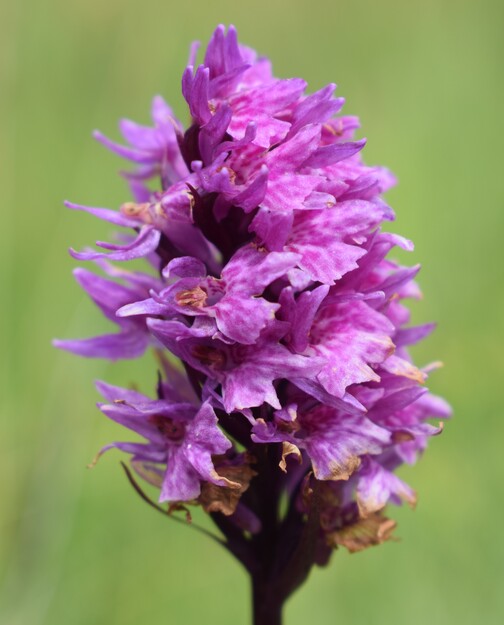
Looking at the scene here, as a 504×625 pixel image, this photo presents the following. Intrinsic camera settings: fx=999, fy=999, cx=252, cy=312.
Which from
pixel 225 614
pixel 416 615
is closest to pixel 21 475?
pixel 225 614

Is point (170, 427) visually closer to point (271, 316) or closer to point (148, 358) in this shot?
point (271, 316)

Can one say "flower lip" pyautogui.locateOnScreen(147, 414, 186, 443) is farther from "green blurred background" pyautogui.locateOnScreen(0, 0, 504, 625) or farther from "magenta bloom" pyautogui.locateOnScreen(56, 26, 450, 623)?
"green blurred background" pyautogui.locateOnScreen(0, 0, 504, 625)

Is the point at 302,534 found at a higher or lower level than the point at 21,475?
higher

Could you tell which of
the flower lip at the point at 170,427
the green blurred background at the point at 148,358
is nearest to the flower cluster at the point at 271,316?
the flower lip at the point at 170,427

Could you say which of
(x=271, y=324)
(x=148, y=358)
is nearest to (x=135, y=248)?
(x=271, y=324)

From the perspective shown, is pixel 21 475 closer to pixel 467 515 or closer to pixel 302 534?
pixel 467 515

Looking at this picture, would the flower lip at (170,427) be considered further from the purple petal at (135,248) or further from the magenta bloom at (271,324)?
the purple petal at (135,248)
